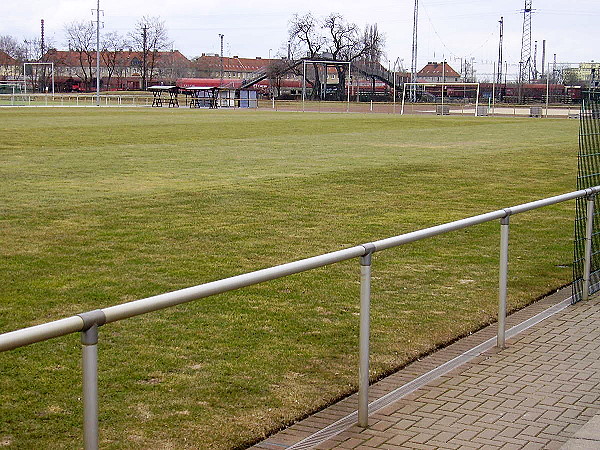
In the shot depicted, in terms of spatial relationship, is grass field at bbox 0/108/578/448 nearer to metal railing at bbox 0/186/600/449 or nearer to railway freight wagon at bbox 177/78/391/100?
metal railing at bbox 0/186/600/449

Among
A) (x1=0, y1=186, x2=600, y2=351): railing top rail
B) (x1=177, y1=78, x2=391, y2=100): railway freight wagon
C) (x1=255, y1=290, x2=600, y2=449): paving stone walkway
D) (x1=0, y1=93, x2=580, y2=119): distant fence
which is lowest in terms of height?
(x1=255, y1=290, x2=600, y2=449): paving stone walkway

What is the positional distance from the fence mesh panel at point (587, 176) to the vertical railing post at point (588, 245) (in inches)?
2.9

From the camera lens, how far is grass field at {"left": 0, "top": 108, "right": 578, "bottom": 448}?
570 centimetres

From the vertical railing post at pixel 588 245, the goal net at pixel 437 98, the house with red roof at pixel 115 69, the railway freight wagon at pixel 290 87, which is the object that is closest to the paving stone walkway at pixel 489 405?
the vertical railing post at pixel 588 245

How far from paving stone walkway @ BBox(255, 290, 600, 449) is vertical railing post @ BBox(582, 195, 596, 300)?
138cm

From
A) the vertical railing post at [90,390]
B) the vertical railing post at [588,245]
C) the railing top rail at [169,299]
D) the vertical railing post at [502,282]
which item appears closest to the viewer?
the railing top rail at [169,299]


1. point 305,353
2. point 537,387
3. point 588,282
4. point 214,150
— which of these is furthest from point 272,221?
point 214,150

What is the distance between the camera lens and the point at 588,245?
887 centimetres

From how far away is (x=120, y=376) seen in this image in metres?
6.23

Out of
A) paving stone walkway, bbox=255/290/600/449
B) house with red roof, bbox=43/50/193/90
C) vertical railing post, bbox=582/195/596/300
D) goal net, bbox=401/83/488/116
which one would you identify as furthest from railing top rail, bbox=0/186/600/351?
house with red roof, bbox=43/50/193/90

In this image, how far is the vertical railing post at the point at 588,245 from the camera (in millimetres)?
8672

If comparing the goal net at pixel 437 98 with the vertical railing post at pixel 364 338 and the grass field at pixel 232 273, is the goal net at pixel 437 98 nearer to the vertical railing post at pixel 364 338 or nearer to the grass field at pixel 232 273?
the grass field at pixel 232 273

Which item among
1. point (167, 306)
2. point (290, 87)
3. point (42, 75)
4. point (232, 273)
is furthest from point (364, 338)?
point (42, 75)

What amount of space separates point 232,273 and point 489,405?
183 inches
